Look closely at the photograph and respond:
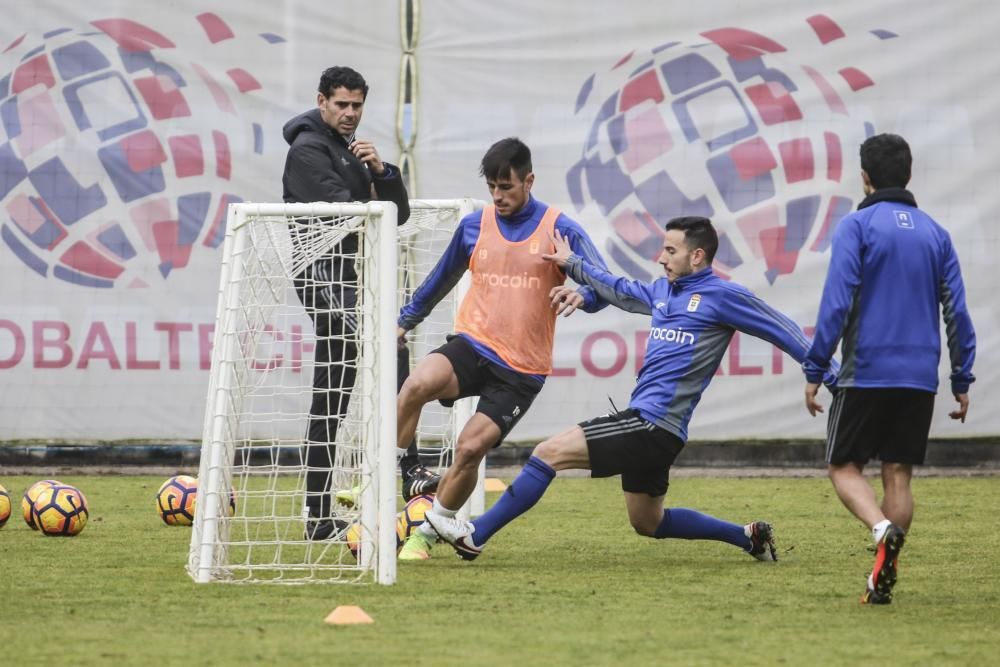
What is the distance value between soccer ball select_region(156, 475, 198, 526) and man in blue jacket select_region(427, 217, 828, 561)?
1.89m

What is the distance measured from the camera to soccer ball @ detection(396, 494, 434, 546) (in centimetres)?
730

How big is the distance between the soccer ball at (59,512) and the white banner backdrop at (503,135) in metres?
3.51

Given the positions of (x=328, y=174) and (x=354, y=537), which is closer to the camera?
(x=354, y=537)

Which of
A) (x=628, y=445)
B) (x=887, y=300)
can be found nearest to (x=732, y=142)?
(x=628, y=445)

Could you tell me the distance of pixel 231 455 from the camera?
20.2 feet

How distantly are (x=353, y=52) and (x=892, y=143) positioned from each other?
236 inches

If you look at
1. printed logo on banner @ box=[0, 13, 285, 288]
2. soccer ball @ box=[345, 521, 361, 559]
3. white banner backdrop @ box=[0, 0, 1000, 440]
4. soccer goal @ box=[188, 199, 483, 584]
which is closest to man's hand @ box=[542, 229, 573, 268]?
soccer goal @ box=[188, 199, 483, 584]

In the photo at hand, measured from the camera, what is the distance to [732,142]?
11.4 meters

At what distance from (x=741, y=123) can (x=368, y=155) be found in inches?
199

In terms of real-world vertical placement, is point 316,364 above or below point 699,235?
below

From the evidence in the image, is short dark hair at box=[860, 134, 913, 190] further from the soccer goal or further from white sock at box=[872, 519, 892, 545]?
the soccer goal

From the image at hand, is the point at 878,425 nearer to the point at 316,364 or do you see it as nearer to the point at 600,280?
the point at 600,280

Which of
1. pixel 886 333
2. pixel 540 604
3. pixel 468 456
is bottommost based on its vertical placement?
pixel 540 604

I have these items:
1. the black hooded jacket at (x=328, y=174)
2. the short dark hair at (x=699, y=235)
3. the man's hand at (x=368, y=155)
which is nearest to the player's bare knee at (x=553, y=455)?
the short dark hair at (x=699, y=235)
